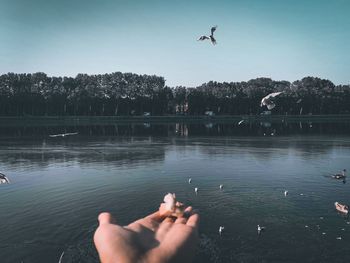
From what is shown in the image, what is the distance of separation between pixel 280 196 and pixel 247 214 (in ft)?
25.5

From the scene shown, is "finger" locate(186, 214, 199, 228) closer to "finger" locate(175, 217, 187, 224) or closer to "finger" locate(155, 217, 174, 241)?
"finger" locate(175, 217, 187, 224)

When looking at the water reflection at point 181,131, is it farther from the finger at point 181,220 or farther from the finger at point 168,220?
the finger at point 181,220

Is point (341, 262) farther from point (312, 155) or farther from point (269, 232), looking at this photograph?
point (312, 155)

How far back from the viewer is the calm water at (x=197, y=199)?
24.5 m

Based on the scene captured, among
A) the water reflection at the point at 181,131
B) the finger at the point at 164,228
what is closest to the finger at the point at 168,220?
the finger at the point at 164,228

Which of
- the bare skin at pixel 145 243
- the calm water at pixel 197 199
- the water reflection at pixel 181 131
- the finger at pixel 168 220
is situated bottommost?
the calm water at pixel 197 199

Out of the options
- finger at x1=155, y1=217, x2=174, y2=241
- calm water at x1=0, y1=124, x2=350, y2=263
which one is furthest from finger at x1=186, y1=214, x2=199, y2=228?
calm water at x1=0, y1=124, x2=350, y2=263

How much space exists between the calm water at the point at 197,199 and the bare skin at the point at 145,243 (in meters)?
16.8

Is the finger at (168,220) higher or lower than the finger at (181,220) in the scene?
lower

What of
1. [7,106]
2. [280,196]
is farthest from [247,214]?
[7,106]

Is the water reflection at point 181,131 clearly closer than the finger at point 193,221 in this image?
No

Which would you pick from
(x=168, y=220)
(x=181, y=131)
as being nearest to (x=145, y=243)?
(x=168, y=220)

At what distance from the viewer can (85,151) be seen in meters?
75.8

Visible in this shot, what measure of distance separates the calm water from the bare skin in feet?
55.1
